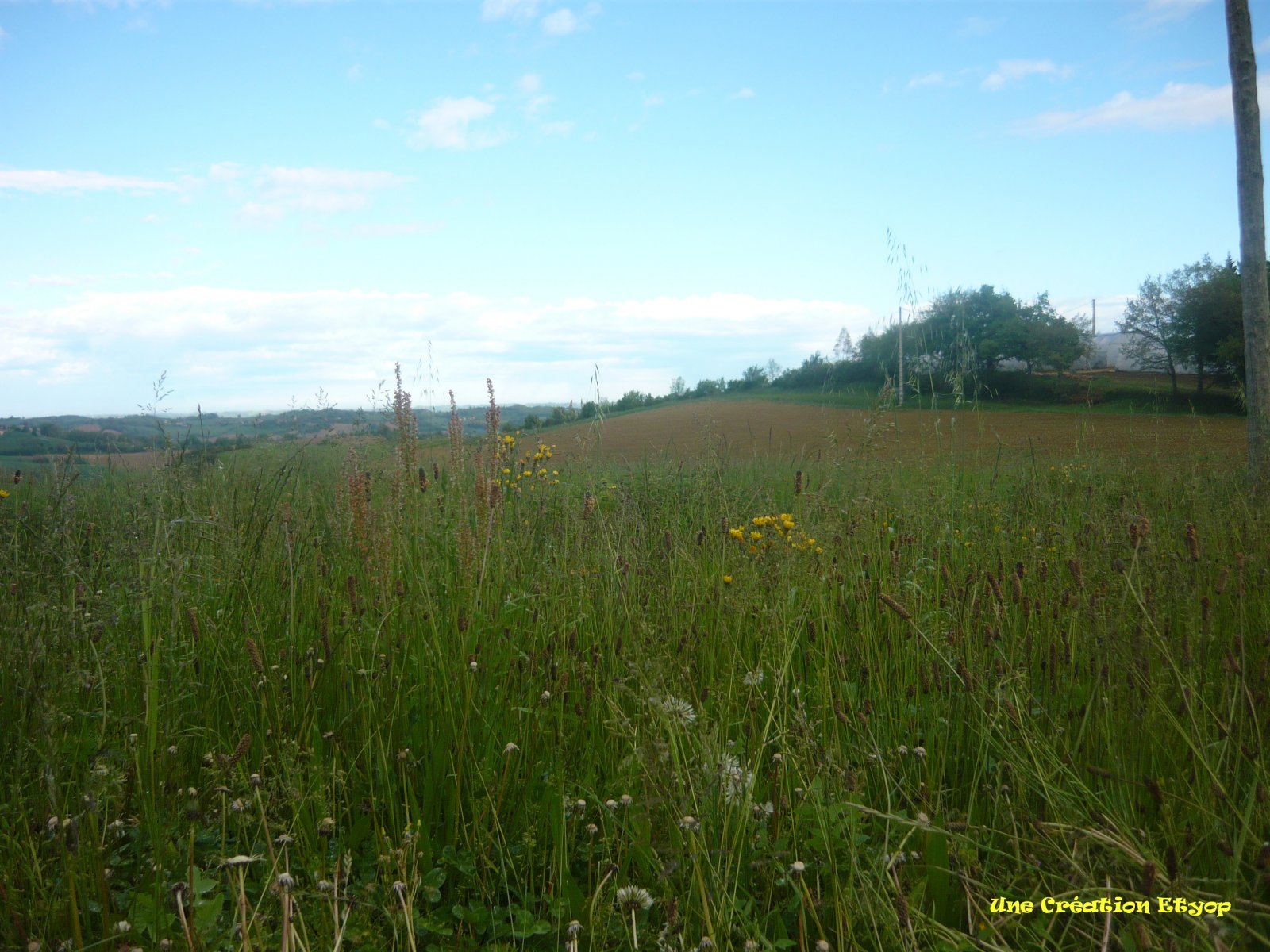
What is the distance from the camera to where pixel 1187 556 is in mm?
3443

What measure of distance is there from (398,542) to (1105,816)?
7.87 ft

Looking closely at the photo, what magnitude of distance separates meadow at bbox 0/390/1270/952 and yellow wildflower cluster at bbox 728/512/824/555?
70mm

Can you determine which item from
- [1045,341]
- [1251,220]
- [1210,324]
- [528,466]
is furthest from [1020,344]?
[528,466]

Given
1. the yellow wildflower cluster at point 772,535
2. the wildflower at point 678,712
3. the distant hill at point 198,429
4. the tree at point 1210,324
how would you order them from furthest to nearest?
the tree at point 1210,324
the distant hill at point 198,429
the yellow wildflower cluster at point 772,535
the wildflower at point 678,712

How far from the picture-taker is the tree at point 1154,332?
Answer: 14.4 m

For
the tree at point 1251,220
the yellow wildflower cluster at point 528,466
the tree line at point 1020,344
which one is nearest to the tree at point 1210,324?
the tree line at point 1020,344

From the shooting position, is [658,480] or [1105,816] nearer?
[1105,816]

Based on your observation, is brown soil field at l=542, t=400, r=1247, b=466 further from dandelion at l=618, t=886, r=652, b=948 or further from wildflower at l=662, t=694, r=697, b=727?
dandelion at l=618, t=886, r=652, b=948

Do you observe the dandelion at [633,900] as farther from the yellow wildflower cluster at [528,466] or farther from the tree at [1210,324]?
the tree at [1210,324]

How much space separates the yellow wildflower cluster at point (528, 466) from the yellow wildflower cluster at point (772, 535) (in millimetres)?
2041

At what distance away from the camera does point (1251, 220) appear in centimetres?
749

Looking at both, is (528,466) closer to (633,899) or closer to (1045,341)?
(633,899)

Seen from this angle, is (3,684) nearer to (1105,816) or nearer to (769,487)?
(1105,816)

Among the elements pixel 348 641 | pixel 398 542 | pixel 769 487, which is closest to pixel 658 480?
pixel 769 487
